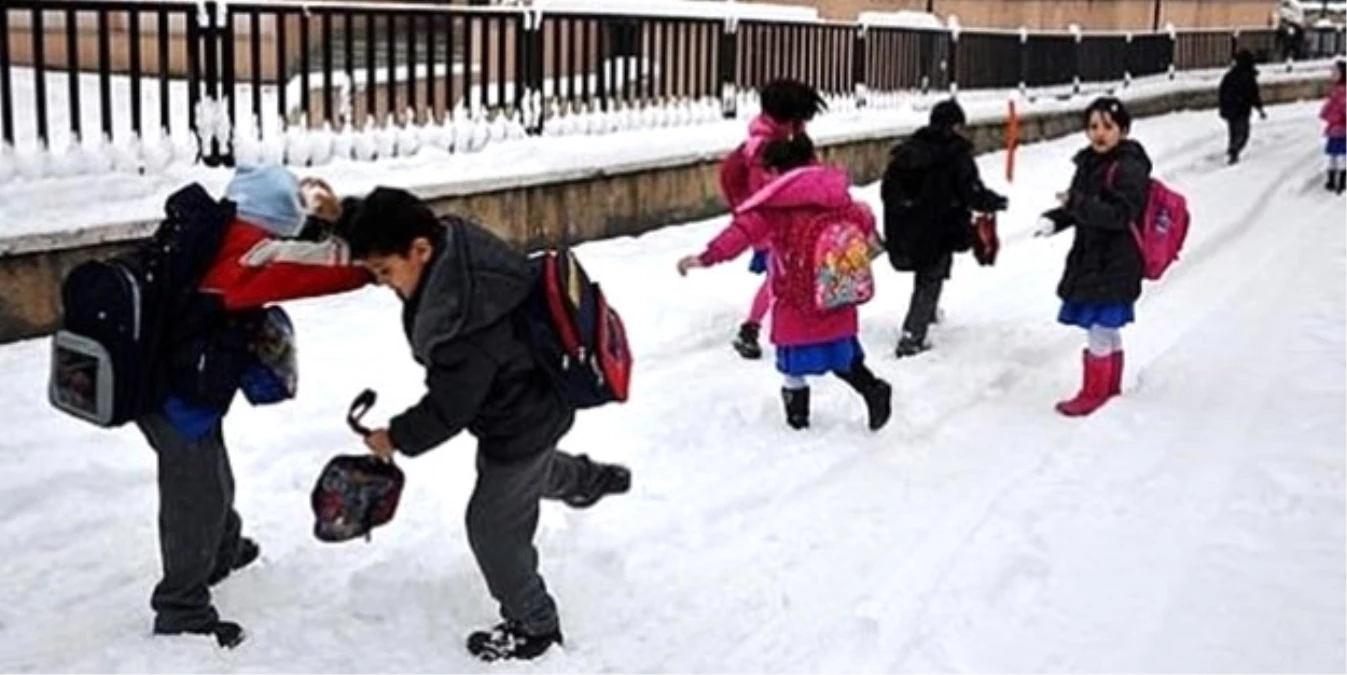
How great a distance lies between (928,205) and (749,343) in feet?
4.15

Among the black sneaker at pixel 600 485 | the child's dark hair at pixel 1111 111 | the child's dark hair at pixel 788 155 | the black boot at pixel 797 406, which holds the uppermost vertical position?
the child's dark hair at pixel 1111 111

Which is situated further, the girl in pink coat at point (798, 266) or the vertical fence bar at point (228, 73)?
the vertical fence bar at point (228, 73)

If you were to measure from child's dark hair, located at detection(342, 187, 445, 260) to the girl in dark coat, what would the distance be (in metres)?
4.13

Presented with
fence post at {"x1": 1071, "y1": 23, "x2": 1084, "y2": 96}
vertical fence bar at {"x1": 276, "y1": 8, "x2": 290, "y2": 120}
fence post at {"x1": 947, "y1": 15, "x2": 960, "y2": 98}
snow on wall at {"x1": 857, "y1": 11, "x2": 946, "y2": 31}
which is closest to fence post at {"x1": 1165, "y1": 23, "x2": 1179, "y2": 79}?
fence post at {"x1": 1071, "y1": 23, "x2": 1084, "y2": 96}

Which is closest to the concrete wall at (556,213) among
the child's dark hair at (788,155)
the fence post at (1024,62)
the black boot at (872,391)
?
the child's dark hair at (788,155)

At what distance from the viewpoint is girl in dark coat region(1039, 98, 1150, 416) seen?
7.14 meters

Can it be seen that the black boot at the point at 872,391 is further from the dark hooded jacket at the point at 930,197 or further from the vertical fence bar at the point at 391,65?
the vertical fence bar at the point at 391,65

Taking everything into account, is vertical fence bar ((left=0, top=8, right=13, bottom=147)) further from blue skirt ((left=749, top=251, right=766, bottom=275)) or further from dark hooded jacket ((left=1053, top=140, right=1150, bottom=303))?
dark hooded jacket ((left=1053, top=140, right=1150, bottom=303))

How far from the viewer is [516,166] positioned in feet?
33.7

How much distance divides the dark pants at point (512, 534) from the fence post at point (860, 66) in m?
12.7

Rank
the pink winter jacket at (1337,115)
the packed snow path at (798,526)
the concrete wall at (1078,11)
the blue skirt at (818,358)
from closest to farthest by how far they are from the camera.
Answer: the packed snow path at (798,526) < the blue skirt at (818,358) < the pink winter jacket at (1337,115) < the concrete wall at (1078,11)

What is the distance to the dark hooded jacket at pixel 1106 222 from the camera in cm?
715

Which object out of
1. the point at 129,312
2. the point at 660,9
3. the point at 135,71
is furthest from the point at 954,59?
the point at 129,312

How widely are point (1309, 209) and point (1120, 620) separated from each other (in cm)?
1236
